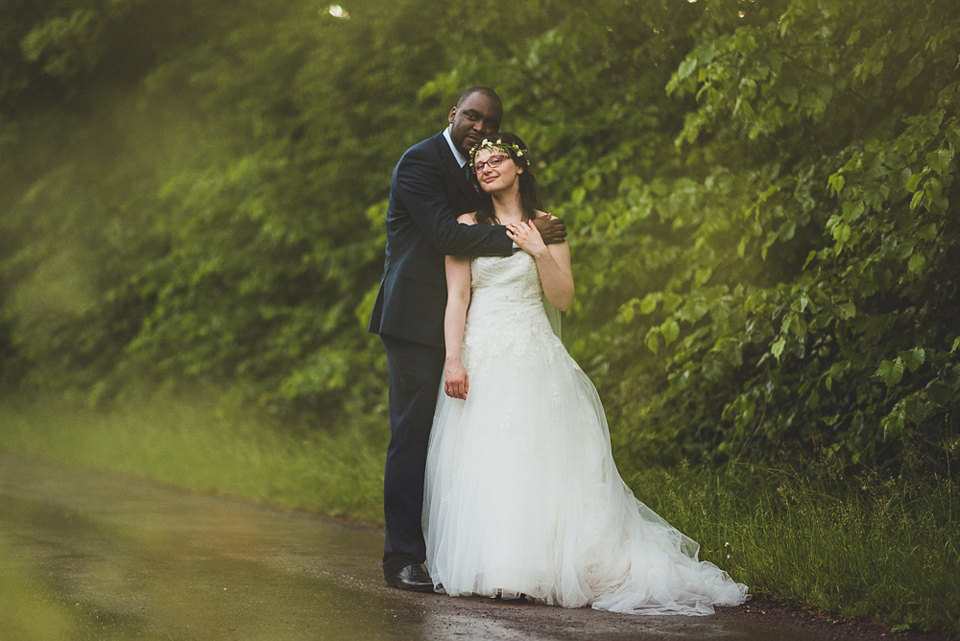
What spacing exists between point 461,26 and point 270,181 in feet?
9.01

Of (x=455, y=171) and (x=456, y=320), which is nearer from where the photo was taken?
(x=456, y=320)

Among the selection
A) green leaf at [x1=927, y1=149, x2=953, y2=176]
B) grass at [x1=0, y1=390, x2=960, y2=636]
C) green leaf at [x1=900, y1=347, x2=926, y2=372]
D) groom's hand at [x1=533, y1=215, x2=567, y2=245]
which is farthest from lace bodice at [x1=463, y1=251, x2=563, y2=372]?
green leaf at [x1=927, y1=149, x2=953, y2=176]

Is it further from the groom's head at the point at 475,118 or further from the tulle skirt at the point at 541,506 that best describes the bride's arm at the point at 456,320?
the groom's head at the point at 475,118

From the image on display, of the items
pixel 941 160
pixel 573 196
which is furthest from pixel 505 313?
pixel 573 196

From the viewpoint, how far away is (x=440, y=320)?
4.61m

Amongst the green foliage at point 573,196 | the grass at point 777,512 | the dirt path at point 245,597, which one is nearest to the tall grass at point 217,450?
the grass at point 777,512

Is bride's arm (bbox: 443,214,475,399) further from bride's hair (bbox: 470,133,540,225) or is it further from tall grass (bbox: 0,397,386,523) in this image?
tall grass (bbox: 0,397,386,523)

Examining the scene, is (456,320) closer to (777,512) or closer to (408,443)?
(408,443)

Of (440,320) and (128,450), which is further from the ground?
(440,320)

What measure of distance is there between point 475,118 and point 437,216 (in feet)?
1.78

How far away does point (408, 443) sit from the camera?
14.9ft

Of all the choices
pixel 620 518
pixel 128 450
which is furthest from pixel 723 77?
pixel 128 450

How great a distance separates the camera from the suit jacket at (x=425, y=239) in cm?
445

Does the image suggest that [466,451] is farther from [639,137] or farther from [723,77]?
[639,137]
